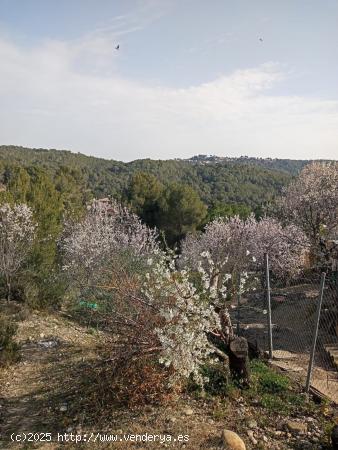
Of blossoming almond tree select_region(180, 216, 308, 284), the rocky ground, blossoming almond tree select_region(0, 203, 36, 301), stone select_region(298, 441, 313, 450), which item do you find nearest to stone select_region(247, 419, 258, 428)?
the rocky ground

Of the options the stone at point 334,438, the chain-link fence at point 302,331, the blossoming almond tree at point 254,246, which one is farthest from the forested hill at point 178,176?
the stone at point 334,438

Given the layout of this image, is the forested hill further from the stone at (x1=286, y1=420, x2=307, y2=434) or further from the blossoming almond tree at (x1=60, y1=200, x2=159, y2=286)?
the stone at (x1=286, y1=420, x2=307, y2=434)

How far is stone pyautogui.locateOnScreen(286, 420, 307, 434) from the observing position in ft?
17.9

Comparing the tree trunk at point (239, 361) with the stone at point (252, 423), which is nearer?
the stone at point (252, 423)

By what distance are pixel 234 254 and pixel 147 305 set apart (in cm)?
1453

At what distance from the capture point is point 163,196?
121ft

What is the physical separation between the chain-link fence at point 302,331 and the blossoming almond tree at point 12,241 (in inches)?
271

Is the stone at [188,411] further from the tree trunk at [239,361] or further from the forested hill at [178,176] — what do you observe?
the forested hill at [178,176]

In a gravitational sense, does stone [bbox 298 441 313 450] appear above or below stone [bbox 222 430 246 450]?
below

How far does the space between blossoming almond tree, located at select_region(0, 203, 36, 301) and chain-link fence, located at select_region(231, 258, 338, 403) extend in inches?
271

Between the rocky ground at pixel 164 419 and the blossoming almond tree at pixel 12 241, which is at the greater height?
the blossoming almond tree at pixel 12 241

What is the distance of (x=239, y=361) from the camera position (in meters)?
6.42

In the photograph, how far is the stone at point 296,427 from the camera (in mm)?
5449

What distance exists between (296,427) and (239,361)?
125cm
